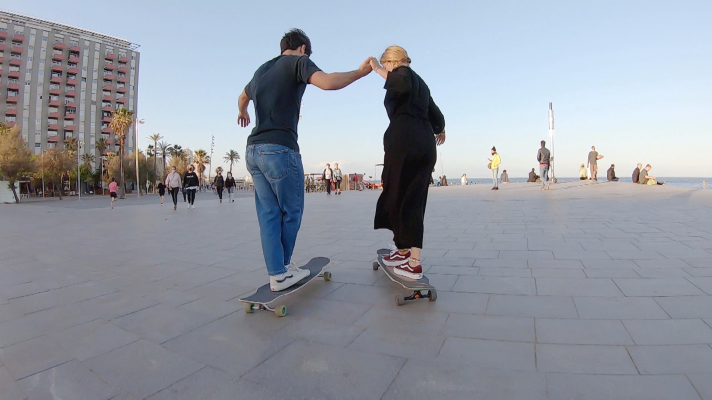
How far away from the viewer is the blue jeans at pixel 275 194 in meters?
2.57

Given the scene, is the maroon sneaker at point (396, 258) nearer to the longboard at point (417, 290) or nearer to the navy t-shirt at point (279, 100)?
the longboard at point (417, 290)

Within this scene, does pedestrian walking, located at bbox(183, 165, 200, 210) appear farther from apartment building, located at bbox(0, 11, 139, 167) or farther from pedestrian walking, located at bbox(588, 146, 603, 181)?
apartment building, located at bbox(0, 11, 139, 167)

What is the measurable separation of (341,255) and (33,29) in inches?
3581

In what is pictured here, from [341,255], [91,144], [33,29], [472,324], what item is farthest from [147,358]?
[33,29]

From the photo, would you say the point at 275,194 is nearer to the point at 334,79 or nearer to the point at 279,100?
the point at 279,100

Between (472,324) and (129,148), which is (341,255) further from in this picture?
(129,148)

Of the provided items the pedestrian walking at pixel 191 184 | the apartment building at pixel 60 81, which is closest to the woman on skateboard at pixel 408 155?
the pedestrian walking at pixel 191 184

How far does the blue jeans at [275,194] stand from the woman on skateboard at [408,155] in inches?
30.0

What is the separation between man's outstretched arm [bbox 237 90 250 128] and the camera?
3134 mm

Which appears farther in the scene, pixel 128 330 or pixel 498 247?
pixel 498 247

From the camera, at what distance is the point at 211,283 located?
131 inches

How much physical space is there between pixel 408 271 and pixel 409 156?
887 mm

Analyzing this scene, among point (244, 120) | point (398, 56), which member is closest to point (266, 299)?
point (244, 120)

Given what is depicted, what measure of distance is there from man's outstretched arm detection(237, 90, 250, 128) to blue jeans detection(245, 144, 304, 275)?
70 centimetres
